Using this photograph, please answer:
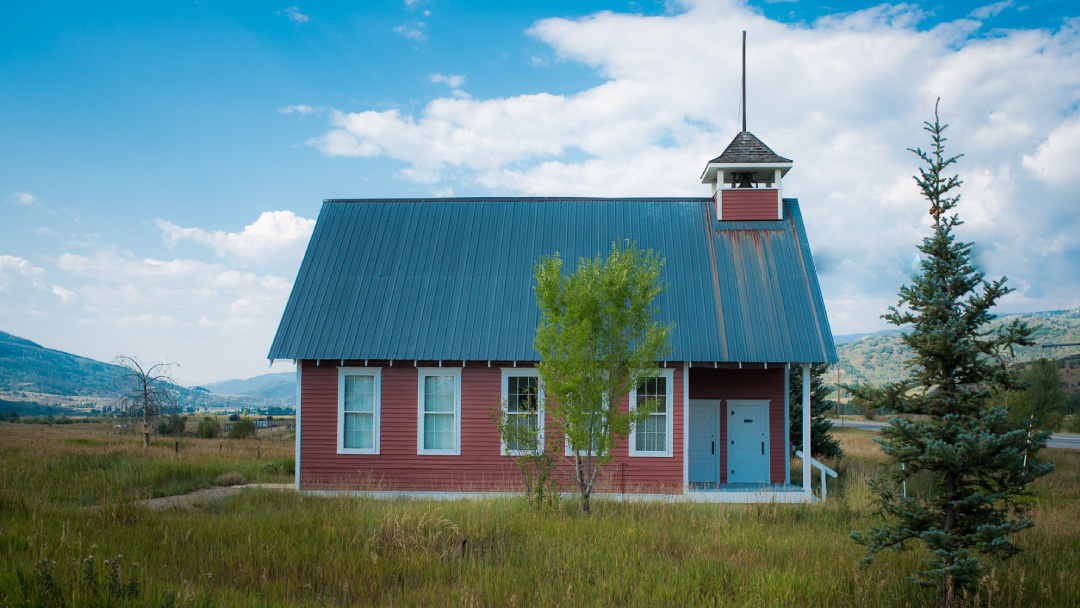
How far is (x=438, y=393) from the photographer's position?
1727cm

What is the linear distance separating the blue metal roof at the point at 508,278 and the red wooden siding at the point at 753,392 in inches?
81.5

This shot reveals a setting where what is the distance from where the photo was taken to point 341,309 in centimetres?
1806

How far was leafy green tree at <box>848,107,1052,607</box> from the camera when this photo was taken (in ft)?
23.7

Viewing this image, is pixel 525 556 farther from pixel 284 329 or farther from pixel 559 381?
pixel 284 329

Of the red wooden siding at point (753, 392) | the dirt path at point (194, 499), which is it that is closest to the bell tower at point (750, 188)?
the red wooden siding at point (753, 392)

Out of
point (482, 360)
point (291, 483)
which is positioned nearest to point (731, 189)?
point (482, 360)

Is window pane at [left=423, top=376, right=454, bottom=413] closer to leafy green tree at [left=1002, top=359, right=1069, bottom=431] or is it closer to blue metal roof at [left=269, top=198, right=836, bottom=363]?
blue metal roof at [left=269, top=198, right=836, bottom=363]

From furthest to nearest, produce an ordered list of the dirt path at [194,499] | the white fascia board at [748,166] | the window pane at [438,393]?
the white fascia board at [748,166] < the window pane at [438,393] < the dirt path at [194,499]

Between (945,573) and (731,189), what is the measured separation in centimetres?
1482

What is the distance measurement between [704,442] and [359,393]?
9.86m

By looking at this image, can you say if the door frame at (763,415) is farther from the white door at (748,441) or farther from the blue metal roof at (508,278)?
the blue metal roof at (508,278)

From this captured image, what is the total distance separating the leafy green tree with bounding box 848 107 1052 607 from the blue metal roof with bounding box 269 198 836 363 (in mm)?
8573

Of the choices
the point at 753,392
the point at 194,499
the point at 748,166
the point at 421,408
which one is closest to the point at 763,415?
the point at 753,392

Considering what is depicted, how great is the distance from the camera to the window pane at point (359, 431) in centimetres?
1708
